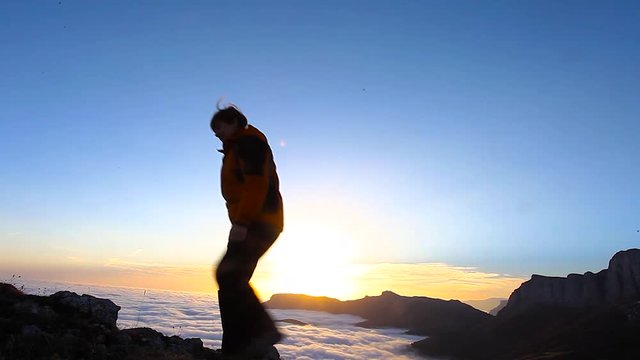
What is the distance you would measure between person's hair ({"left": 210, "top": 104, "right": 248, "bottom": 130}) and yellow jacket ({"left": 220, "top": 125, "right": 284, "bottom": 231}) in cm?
11

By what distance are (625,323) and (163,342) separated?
143m

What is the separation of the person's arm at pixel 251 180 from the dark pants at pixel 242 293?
29 centimetres

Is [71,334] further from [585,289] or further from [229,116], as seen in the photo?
[585,289]

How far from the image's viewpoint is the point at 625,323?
12119 centimetres

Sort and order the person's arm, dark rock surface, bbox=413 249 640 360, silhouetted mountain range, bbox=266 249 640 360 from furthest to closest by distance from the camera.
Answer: silhouetted mountain range, bbox=266 249 640 360
dark rock surface, bbox=413 249 640 360
the person's arm

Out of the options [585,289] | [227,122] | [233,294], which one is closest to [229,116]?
[227,122]

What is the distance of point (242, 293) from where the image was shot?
5492 mm

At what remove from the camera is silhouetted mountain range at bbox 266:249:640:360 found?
11650 centimetres

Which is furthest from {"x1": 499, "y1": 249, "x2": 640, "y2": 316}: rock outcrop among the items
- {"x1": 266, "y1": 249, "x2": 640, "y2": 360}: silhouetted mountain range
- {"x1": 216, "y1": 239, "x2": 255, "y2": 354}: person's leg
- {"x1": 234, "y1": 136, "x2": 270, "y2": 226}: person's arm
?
{"x1": 234, "y1": 136, "x2": 270, "y2": 226}: person's arm

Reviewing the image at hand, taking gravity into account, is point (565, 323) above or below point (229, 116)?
below

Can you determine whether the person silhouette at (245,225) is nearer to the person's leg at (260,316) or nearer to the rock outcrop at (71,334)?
the person's leg at (260,316)

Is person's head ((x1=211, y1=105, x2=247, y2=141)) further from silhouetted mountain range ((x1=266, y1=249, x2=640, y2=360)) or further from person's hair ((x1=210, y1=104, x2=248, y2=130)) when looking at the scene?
silhouetted mountain range ((x1=266, y1=249, x2=640, y2=360))

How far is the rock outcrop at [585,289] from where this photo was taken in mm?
150000

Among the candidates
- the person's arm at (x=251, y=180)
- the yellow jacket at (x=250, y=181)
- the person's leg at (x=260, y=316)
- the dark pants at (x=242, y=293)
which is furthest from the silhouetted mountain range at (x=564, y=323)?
the person's arm at (x=251, y=180)
